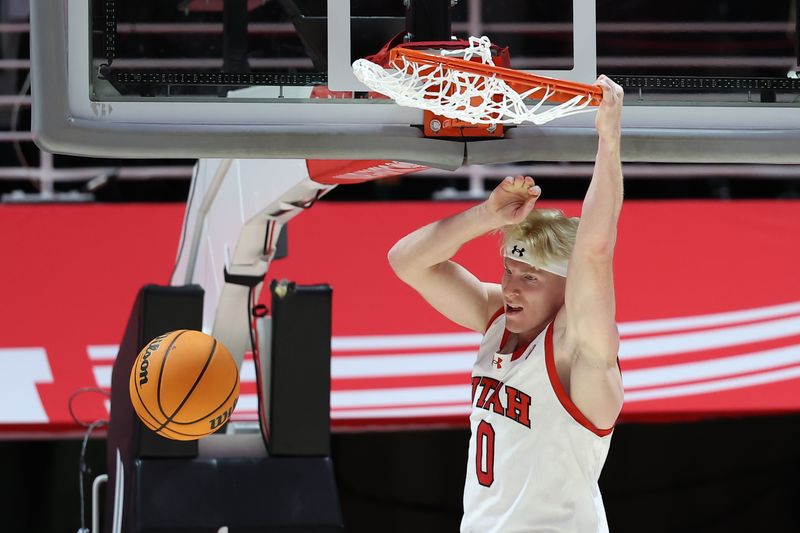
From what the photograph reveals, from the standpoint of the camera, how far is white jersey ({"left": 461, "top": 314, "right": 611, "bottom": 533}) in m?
2.59

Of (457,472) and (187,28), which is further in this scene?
(457,472)

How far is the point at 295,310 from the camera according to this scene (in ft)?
12.8

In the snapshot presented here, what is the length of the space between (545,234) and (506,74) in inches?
20.9

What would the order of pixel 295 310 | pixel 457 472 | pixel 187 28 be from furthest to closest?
pixel 457 472
pixel 295 310
pixel 187 28

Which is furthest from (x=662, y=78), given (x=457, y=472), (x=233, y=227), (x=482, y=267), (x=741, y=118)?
(x=457, y=472)

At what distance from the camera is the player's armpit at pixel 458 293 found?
2.91m

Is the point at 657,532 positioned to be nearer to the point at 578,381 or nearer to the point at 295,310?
the point at 295,310

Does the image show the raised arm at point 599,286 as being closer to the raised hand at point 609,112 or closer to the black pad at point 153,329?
the raised hand at point 609,112

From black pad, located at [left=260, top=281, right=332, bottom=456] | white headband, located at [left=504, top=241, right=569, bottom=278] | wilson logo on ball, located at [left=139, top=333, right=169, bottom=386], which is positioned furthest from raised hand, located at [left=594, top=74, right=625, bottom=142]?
black pad, located at [left=260, top=281, right=332, bottom=456]

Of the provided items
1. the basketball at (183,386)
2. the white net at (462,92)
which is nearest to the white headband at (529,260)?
the white net at (462,92)

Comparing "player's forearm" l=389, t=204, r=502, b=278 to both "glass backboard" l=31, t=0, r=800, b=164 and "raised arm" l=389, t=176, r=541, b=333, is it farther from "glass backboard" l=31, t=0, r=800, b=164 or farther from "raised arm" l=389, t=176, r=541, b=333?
"glass backboard" l=31, t=0, r=800, b=164

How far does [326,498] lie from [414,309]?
58.5 inches

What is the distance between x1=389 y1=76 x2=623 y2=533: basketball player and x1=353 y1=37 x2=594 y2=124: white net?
0.27 m

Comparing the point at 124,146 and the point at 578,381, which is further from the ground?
the point at 124,146
